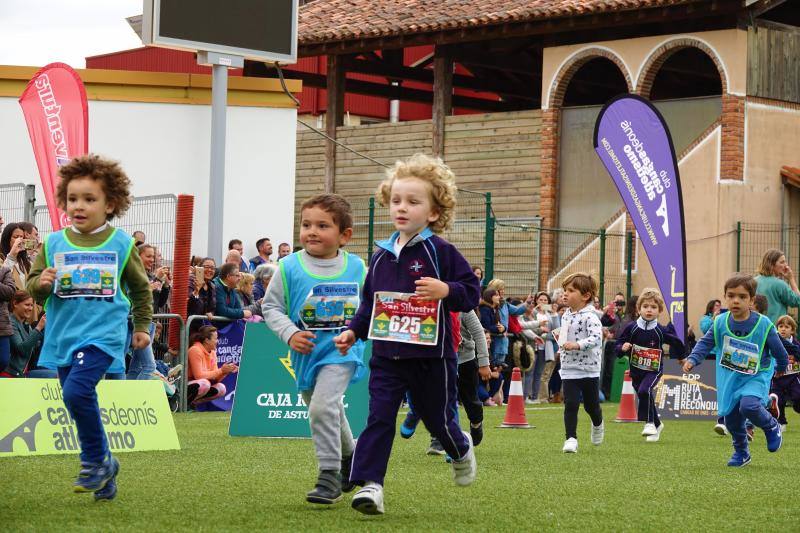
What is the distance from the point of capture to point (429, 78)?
35.9 metres

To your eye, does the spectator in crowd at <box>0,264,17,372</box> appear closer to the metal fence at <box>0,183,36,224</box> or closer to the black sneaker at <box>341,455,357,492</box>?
the black sneaker at <box>341,455,357,492</box>

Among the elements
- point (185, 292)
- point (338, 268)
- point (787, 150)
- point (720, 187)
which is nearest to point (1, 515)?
point (338, 268)

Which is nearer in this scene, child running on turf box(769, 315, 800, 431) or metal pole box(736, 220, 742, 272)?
child running on turf box(769, 315, 800, 431)

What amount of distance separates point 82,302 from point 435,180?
190 cm

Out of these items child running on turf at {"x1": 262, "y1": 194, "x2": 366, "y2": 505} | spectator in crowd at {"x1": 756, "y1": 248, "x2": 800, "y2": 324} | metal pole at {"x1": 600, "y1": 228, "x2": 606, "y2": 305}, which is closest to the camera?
child running on turf at {"x1": 262, "y1": 194, "x2": 366, "y2": 505}

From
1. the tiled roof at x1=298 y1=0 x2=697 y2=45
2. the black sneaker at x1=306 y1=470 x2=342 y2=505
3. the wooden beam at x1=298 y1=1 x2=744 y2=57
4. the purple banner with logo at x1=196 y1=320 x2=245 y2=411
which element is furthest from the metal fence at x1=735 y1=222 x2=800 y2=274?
the black sneaker at x1=306 y1=470 x2=342 y2=505

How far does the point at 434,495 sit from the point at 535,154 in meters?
22.2

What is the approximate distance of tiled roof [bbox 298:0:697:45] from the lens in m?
27.0

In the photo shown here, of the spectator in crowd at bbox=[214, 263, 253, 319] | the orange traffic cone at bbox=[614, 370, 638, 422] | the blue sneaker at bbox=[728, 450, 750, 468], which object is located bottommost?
the orange traffic cone at bbox=[614, 370, 638, 422]

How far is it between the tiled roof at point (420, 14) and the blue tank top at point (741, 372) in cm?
1591

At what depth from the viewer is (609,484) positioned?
8875mm

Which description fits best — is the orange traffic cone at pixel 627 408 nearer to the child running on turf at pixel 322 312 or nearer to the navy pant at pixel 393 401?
the child running on turf at pixel 322 312

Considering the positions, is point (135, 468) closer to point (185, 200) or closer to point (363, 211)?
point (185, 200)

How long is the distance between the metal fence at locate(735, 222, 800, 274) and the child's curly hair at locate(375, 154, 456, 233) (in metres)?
20.3
